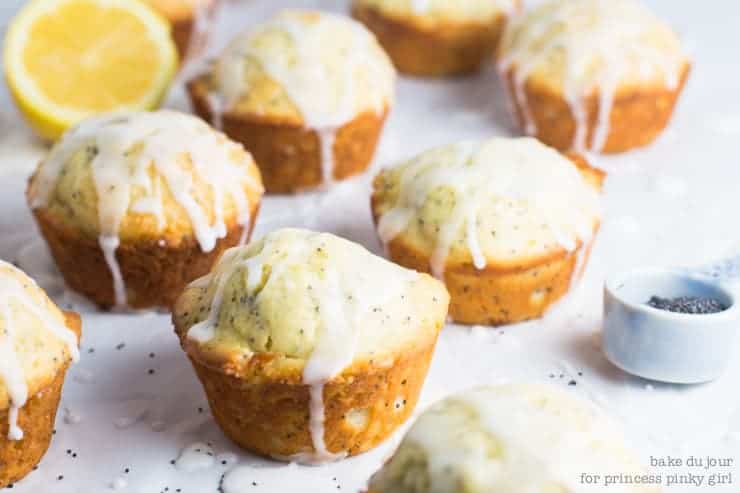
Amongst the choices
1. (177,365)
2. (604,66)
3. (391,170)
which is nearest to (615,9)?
(604,66)

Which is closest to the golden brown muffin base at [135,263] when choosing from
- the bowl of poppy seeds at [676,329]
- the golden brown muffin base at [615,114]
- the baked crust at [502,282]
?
the baked crust at [502,282]

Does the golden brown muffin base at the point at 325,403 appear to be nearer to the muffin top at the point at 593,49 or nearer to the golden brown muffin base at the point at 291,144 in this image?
the golden brown muffin base at the point at 291,144

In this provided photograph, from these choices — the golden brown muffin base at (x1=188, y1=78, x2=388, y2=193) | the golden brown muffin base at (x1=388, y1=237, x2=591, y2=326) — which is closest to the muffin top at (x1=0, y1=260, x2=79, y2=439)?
the golden brown muffin base at (x1=388, y1=237, x2=591, y2=326)

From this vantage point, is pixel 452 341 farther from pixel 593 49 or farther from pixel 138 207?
pixel 593 49

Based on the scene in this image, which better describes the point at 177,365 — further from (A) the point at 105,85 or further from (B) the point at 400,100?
(B) the point at 400,100

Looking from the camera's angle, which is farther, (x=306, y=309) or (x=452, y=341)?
(x=452, y=341)


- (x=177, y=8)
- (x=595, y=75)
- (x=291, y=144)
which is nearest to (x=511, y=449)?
(x=291, y=144)

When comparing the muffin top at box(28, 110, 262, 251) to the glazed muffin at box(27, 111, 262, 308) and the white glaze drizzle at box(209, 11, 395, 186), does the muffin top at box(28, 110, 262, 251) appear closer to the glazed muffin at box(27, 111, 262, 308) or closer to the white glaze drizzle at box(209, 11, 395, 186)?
the glazed muffin at box(27, 111, 262, 308)
